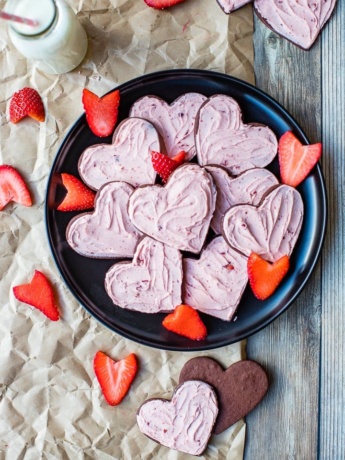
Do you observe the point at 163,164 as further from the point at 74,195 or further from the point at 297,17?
the point at 297,17

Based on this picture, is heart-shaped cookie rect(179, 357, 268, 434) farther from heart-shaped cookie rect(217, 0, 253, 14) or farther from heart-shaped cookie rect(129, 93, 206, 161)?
heart-shaped cookie rect(217, 0, 253, 14)

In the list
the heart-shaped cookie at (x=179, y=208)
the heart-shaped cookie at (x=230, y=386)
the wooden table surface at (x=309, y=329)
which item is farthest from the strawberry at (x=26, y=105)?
the heart-shaped cookie at (x=230, y=386)

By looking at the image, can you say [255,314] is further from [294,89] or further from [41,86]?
[41,86]

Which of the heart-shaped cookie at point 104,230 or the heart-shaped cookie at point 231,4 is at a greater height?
the heart-shaped cookie at point 231,4

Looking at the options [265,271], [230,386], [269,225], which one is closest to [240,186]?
[269,225]

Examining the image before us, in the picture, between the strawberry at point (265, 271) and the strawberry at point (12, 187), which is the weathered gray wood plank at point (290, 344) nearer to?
the strawberry at point (265, 271)

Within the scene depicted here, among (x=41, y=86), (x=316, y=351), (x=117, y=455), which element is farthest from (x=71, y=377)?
(x=41, y=86)

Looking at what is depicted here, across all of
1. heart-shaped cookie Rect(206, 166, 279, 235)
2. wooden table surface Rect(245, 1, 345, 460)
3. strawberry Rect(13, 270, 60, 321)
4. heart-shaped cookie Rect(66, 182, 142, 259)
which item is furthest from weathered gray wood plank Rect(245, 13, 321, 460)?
strawberry Rect(13, 270, 60, 321)
